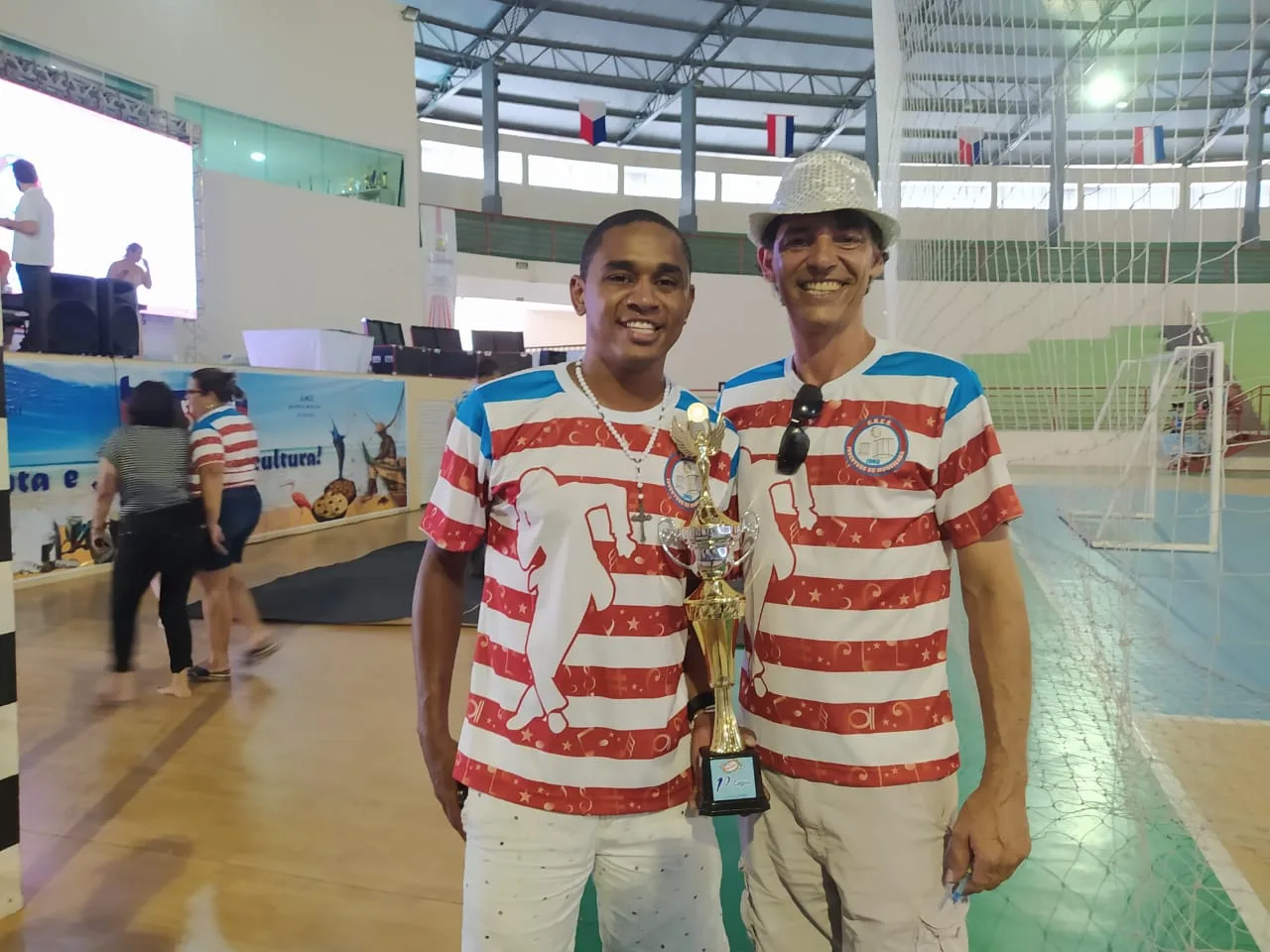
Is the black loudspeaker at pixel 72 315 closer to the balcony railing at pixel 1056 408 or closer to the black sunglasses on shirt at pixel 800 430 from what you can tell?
the black sunglasses on shirt at pixel 800 430

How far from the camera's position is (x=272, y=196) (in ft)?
33.0

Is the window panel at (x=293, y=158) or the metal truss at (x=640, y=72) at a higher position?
the metal truss at (x=640, y=72)

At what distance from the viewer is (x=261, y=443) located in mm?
6660

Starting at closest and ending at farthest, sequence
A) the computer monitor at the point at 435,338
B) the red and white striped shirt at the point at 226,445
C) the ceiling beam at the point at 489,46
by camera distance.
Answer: the red and white striped shirt at the point at 226,445
the computer monitor at the point at 435,338
the ceiling beam at the point at 489,46

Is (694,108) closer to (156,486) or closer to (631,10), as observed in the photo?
(631,10)

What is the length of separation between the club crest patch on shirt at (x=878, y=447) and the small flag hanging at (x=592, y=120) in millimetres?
15527

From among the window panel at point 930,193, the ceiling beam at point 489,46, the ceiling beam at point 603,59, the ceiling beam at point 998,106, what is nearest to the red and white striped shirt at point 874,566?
the ceiling beam at point 998,106

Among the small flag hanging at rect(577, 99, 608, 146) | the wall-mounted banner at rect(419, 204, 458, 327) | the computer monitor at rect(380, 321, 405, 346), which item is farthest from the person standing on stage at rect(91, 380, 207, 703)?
the small flag hanging at rect(577, 99, 608, 146)

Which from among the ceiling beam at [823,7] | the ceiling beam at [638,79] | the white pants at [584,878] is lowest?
the white pants at [584,878]

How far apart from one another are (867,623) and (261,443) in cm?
660

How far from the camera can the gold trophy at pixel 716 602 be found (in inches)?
37.9

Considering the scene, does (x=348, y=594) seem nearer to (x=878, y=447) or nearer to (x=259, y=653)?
(x=259, y=653)

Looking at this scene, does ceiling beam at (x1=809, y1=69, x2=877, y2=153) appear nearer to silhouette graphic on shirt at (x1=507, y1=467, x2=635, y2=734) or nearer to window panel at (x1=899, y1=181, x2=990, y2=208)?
window panel at (x1=899, y1=181, x2=990, y2=208)

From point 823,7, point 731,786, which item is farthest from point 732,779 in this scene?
point 823,7
